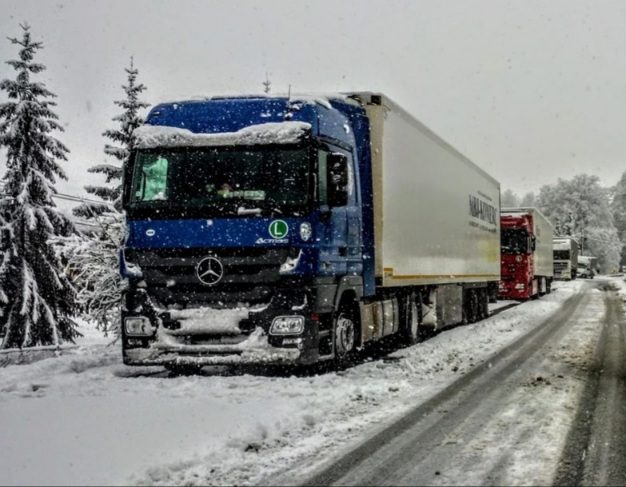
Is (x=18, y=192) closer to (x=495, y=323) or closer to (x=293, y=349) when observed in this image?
(x=495, y=323)

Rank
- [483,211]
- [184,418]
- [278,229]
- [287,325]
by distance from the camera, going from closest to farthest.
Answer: [184,418] < [278,229] < [287,325] < [483,211]

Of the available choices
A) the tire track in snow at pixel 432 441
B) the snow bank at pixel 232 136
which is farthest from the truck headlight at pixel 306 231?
the tire track in snow at pixel 432 441

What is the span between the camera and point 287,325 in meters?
9.84

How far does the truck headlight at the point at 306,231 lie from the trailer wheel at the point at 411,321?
18.9 feet

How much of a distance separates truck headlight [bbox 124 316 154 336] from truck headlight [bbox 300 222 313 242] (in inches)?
86.2

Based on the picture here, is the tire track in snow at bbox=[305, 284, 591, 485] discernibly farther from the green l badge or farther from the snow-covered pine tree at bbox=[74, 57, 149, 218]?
the snow-covered pine tree at bbox=[74, 57, 149, 218]

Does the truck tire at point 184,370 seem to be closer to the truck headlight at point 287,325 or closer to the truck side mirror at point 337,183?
the truck headlight at point 287,325

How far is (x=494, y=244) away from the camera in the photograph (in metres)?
24.9

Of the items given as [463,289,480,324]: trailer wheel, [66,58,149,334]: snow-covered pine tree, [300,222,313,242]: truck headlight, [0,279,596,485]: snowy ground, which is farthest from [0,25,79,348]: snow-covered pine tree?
[300,222,313,242]: truck headlight

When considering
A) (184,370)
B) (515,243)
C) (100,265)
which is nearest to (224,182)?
(184,370)


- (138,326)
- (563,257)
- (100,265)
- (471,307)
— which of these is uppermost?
(563,257)

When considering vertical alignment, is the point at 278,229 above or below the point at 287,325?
above

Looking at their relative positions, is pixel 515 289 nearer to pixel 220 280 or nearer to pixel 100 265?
pixel 100 265

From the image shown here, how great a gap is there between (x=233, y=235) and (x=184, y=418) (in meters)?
2.92
